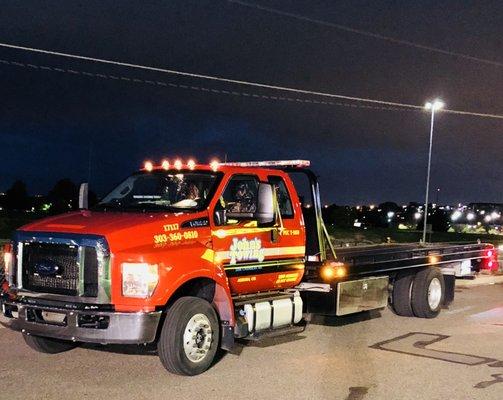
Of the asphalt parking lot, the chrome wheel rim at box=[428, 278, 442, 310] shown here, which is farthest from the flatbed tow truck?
the chrome wheel rim at box=[428, 278, 442, 310]

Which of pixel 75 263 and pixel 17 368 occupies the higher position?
pixel 75 263

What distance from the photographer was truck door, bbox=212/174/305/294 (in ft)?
25.0

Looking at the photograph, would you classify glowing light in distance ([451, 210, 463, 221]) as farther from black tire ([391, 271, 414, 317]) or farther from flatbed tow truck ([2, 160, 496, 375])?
flatbed tow truck ([2, 160, 496, 375])

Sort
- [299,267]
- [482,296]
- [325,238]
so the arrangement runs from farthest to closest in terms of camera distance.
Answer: [482,296] → [325,238] → [299,267]

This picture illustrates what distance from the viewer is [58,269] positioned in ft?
22.1

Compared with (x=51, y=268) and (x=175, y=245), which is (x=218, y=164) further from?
(x=51, y=268)

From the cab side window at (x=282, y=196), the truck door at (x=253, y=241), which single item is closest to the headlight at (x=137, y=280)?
the truck door at (x=253, y=241)

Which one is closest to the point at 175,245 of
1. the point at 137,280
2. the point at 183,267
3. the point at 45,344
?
the point at 183,267

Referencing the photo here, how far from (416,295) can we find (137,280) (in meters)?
6.07

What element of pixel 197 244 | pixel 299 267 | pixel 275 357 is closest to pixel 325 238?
pixel 299 267

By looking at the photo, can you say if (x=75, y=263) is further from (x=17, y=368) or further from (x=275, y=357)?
(x=275, y=357)

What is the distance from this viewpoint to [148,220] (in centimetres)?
694

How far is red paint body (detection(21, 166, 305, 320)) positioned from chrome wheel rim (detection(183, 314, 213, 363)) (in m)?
0.42

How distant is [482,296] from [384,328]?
17.0 ft
